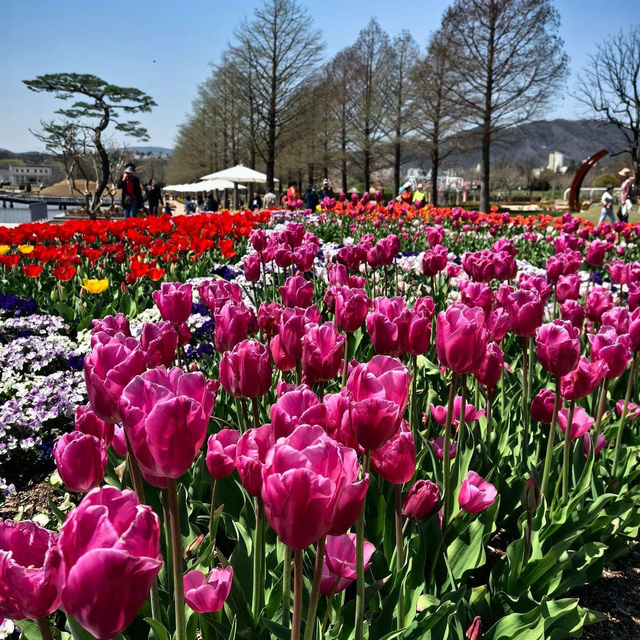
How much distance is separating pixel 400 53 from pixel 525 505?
1457 inches

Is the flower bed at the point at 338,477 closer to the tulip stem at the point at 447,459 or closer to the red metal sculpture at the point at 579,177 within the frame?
the tulip stem at the point at 447,459

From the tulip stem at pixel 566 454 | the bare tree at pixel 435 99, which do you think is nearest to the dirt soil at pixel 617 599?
the tulip stem at pixel 566 454

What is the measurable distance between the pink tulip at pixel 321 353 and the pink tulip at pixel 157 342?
418 millimetres

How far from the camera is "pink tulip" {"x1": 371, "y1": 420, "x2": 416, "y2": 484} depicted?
3.69 feet

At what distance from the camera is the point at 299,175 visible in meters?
47.4

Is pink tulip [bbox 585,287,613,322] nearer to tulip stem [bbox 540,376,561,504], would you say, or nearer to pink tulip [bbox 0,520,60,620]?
tulip stem [bbox 540,376,561,504]

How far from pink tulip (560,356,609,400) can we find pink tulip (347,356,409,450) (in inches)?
37.4

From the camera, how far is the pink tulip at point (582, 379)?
181 cm

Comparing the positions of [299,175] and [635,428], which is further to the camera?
[299,175]

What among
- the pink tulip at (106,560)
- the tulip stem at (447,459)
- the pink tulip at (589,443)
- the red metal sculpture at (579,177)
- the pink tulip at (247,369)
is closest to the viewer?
the pink tulip at (106,560)

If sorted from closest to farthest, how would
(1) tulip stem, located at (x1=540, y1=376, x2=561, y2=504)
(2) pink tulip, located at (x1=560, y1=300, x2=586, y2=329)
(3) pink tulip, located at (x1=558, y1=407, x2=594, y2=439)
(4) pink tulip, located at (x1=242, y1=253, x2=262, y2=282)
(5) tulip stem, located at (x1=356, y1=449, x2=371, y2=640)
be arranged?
(5) tulip stem, located at (x1=356, y1=449, x2=371, y2=640)
(1) tulip stem, located at (x1=540, y1=376, x2=561, y2=504)
(3) pink tulip, located at (x1=558, y1=407, x2=594, y2=439)
(2) pink tulip, located at (x1=560, y1=300, x2=586, y2=329)
(4) pink tulip, located at (x1=242, y1=253, x2=262, y2=282)

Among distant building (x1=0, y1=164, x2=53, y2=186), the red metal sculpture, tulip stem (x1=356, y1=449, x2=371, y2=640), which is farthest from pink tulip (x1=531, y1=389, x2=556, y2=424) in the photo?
distant building (x1=0, y1=164, x2=53, y2=186)

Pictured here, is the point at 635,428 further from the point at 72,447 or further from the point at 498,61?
the point at 498,61

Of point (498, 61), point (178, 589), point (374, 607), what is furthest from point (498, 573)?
point (498, 61)
